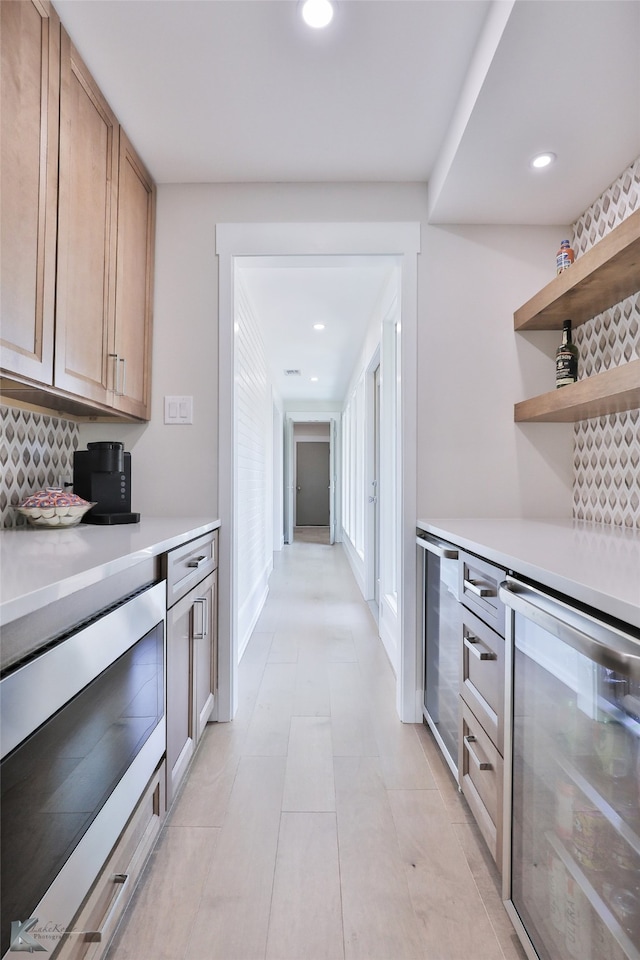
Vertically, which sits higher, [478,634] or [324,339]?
[324,339]

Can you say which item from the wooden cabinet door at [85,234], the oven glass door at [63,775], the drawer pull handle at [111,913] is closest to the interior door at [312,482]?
the wooden cabinet door at [85,234]

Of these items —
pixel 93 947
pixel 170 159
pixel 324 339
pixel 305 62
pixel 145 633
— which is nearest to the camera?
pixel 93 947

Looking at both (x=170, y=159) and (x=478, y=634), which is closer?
(x=478, y=634)

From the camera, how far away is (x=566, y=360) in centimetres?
216

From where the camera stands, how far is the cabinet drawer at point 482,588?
1.27 metres

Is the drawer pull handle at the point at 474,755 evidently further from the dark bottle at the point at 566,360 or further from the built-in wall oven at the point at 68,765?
the dark bottle at the point at 566,360

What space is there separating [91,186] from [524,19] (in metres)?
1.40

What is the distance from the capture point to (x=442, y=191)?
6.72 feet

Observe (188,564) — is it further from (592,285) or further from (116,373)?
(592,285)

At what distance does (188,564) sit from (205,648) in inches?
20.3

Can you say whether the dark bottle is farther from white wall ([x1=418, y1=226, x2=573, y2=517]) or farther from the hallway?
the hallway

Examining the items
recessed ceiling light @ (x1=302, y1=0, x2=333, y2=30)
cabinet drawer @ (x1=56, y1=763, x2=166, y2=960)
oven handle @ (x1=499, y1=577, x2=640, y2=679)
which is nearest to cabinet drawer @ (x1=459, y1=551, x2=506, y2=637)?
oven handle @ (x1=499, y1=577, x2=640, y2=679)

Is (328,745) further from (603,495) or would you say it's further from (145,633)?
(603,495)

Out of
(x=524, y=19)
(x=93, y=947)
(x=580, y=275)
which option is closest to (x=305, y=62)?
(x=524, y=19)
